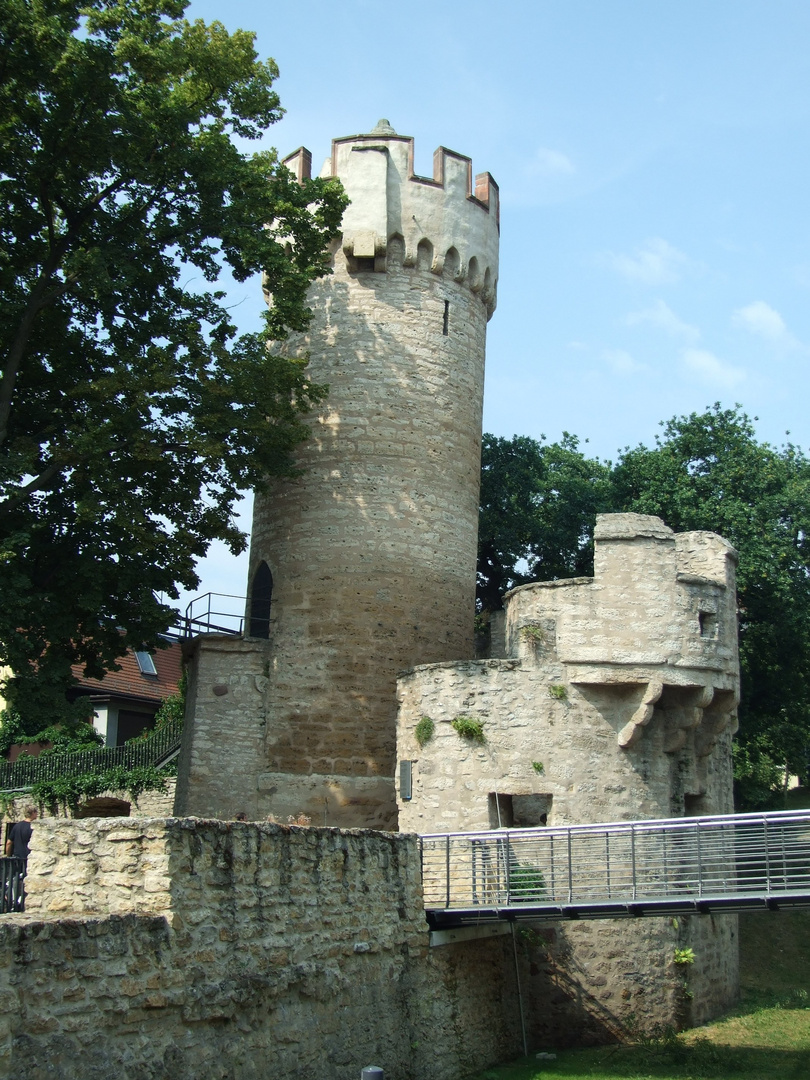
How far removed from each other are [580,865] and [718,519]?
35.6ft

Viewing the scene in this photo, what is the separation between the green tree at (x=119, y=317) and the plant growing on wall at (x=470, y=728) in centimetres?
414

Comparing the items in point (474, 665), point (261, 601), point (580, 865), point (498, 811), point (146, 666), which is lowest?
point (580, 865)

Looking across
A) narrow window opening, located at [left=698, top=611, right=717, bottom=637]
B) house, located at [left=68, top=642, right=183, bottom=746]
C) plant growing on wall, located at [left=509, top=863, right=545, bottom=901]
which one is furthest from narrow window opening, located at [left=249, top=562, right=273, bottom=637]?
house, located at [left=68, top=642, right=183, bottom=746]

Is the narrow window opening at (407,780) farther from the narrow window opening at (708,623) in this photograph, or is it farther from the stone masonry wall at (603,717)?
the narrow window opening at (708,623)

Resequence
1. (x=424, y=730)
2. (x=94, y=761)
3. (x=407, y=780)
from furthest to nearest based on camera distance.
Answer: (x=94, y=761), (x=407, y=780), (x=424, y=730)

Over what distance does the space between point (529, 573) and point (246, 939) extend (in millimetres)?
17677

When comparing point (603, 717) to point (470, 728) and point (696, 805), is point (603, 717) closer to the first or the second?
point (470, 728)

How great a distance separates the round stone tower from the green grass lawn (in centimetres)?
526

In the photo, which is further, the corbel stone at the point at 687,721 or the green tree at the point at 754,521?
the green tree at the point at 754,521

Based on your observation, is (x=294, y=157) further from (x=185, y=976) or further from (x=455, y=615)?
(x=185, y=976)

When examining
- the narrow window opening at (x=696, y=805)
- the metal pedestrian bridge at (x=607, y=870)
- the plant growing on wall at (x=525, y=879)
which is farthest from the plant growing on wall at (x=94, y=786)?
the narrow window opening at (x=696, y=805)

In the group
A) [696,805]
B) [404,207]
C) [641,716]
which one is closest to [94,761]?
[404,207]

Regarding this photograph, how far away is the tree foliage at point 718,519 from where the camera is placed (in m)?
23.4

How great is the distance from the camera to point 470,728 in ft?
51.2
